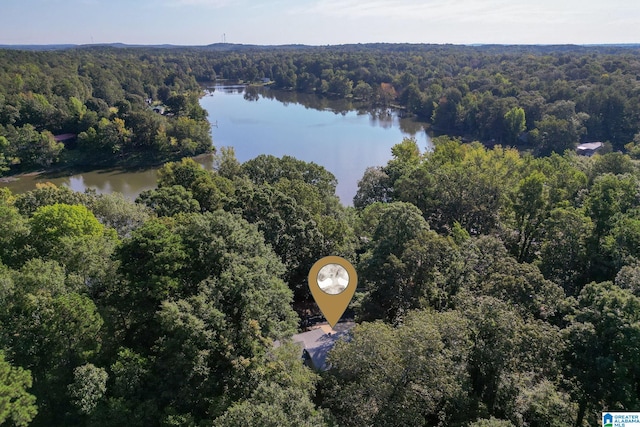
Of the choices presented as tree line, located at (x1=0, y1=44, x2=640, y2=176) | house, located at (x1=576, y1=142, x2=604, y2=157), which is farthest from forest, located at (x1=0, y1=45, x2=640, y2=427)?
house, located at (x1=576, y1=142, x2=604, y2=157)

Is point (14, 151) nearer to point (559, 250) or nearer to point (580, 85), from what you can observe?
point (559, 250)

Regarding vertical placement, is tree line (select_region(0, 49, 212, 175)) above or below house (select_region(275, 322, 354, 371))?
above

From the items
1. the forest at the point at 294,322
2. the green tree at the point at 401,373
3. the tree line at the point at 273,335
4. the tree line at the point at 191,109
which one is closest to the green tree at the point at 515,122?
the tree line at the point at 191,109

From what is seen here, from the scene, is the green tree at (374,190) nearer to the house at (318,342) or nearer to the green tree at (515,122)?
the house at (318,342)

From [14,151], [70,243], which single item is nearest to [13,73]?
[14,151]

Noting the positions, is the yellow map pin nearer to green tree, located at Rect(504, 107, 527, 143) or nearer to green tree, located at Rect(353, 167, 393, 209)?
green tree, located at Rect(353, 167, 393, 209)
